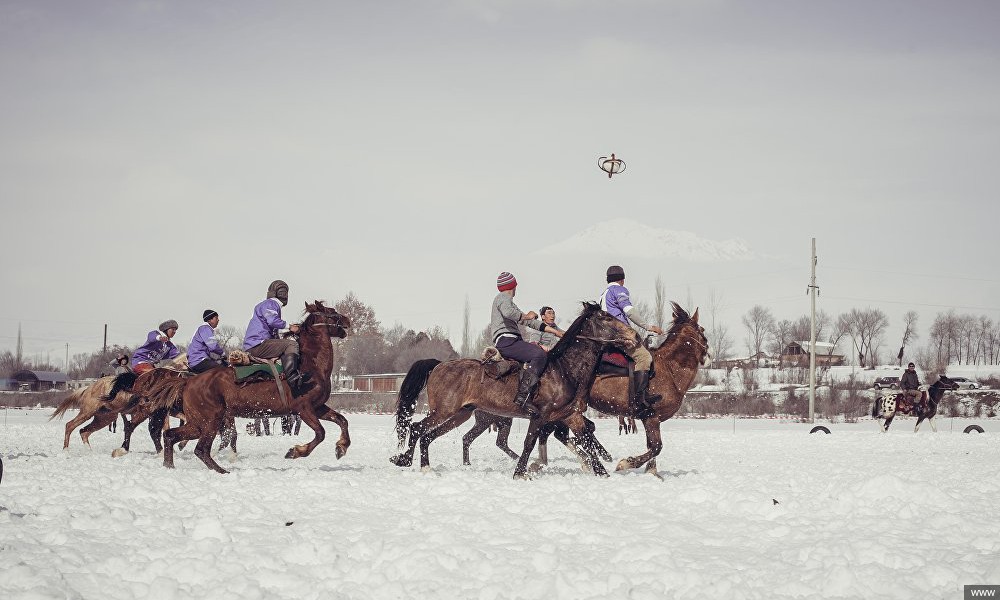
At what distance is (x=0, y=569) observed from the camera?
4.99 meters

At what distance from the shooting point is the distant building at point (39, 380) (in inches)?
3381

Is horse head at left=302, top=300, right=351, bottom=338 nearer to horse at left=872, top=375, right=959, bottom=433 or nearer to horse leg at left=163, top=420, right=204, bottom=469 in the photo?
horse leg at left=163, top=420, right=204, bottom=469

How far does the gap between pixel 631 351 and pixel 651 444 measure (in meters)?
1.30

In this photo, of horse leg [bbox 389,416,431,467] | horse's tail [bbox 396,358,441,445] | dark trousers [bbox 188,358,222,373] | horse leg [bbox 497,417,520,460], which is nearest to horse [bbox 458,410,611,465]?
horse leg [bbox 497,417,520,460]

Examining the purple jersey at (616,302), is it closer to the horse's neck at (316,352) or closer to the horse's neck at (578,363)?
the horse's neck at (578,363)

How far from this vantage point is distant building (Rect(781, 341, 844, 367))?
351ft

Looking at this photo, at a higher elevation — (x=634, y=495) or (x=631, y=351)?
(x=631, y=351)

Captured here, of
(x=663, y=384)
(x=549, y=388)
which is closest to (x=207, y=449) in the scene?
(x=549, y=388)

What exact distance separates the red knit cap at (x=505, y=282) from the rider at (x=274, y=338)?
298 cm

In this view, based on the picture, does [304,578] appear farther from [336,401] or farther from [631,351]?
[336,401]

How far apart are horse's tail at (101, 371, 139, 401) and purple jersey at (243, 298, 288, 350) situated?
3734mm

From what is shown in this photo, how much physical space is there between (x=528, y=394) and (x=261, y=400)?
12.4 feet

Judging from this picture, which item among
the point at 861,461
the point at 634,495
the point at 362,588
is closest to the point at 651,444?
the point at 634,495

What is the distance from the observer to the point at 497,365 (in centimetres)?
1137
